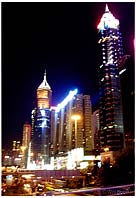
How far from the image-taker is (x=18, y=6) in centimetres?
356

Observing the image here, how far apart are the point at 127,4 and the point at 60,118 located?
2079cm

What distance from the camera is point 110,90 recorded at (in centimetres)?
2105

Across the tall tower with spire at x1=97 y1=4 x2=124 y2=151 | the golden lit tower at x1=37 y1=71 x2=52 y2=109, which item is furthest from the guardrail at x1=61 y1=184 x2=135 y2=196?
the tall tower with spire at x1=97 y1=4 x2=124 y2=151

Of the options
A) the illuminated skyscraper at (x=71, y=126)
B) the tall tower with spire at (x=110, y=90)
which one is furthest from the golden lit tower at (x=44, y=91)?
the tall tower with spire at (x=110, y=90)

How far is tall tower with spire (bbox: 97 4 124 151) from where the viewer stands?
65.4 ft

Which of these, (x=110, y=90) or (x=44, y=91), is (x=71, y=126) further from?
(x=44, y=91)

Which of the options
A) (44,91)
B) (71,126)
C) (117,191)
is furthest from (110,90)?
(117,191)

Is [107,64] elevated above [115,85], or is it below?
above

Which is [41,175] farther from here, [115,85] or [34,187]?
[115,85]

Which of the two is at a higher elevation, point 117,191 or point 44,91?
point 44,91

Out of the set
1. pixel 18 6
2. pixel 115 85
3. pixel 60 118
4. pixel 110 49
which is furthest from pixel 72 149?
pixel 18 6

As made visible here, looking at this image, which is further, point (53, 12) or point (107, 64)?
point (107, 64)

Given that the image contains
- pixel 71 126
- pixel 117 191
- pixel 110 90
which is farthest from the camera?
pixel 71 126

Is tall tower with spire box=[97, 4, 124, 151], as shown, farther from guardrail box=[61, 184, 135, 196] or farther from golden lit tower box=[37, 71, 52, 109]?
guardrail box=[61, 184, 135, 196]
